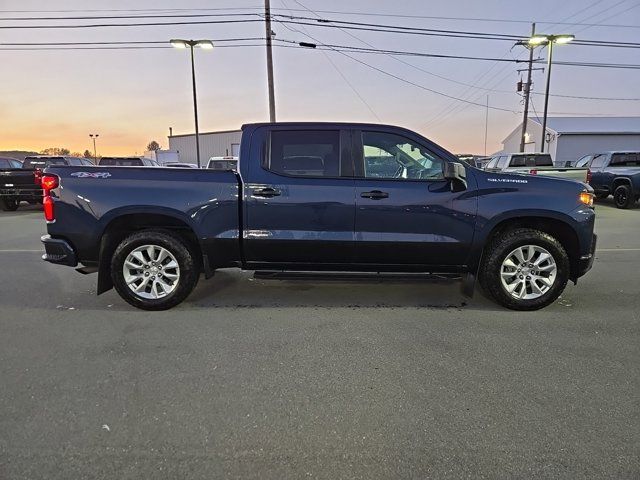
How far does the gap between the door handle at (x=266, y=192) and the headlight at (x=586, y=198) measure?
10.5ft

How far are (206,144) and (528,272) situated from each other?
156 feet

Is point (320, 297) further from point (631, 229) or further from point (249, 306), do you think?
point (631, 229)

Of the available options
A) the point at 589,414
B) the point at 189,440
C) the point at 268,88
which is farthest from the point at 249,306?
the point at 268,88

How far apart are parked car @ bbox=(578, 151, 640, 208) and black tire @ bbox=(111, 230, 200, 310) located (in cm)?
1545

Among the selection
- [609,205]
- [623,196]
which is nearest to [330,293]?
[623,196]

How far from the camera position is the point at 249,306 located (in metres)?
5.04

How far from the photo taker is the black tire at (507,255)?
188 inches

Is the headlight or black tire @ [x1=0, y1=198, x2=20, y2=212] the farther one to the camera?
black tire @ [x1=0, y1=198, x2=20, y2=212]

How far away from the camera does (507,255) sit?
4.78 m

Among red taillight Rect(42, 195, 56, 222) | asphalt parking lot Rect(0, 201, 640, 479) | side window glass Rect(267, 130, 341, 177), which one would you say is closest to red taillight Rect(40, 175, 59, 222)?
red taillight Rect(42, 195, 56, 222)

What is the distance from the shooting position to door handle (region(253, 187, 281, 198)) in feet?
15.4

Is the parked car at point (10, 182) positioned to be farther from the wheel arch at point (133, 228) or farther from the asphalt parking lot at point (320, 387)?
the wheel arch at point (133, 228)

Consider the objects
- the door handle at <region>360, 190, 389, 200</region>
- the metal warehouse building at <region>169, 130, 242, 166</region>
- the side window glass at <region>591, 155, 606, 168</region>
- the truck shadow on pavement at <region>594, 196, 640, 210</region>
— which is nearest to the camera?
the door handle at <region>360, 190, 389, 200</region>

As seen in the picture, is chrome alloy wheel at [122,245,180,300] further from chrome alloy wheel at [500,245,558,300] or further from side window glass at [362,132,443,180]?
chrome alloy wheel at [500,245,558,300]
